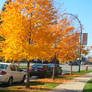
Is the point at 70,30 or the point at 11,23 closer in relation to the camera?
the point at 11,23

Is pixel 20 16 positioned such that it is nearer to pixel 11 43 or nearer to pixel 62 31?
pixel 11 43

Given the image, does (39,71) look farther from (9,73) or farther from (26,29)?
(26,29)

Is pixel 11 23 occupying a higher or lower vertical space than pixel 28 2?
lower

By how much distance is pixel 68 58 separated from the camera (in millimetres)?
20484

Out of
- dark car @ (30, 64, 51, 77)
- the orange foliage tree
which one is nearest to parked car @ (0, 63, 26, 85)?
the orange foliage tree

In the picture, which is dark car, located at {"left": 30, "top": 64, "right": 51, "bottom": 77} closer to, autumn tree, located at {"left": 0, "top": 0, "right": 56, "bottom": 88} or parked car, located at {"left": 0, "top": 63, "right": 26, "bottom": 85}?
parked car, located at {"left": 0, "top": 63, "right": 26, "bottom": 85}

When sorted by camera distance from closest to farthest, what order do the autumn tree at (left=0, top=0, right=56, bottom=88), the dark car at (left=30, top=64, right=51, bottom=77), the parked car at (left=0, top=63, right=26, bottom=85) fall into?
the autumn tree at (left=0, top=0, right=56, bottom=88)
the parked car at (left=0, top=63, right=26, bottom=85)
the dark car at (left=30, top=64, right=51, bottom=77)

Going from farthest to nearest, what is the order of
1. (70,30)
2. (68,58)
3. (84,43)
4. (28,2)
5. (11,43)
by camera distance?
(84,43), (68,58), (70,30), (28,2), (11,43)

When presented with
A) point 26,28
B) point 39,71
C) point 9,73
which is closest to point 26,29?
point 26,28

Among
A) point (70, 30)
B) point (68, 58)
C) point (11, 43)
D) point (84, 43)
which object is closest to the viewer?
point (11, 43)

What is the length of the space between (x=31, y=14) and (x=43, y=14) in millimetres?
639

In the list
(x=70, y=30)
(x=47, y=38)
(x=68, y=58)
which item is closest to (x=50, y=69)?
(x=68, y=58)

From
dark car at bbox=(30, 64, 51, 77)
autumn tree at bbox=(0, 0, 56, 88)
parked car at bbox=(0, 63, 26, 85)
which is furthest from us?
dark car at bbox=(30, 64, 51, 77)

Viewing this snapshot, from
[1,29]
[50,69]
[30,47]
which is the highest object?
[1,29]
